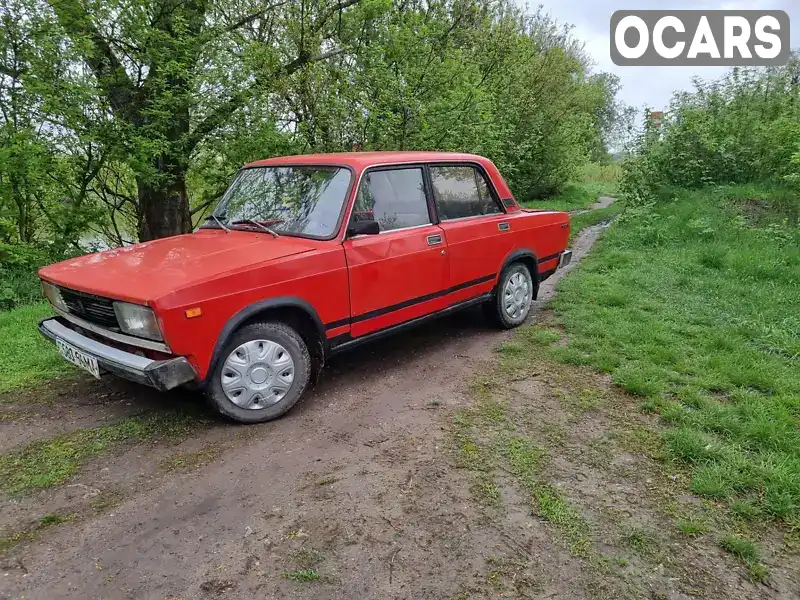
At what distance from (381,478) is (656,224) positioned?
9241mm

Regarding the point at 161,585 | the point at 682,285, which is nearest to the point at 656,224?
the point at 682,285

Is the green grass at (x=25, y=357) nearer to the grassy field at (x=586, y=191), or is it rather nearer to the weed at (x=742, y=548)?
the weed at (x=742, y=548)

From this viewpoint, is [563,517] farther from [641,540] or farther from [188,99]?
[188,99]

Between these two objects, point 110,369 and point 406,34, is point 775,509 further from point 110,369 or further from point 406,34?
point 406,34

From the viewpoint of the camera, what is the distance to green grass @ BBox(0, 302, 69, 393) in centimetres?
460

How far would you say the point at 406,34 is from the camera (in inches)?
369

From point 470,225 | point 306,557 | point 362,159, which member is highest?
point 362,159

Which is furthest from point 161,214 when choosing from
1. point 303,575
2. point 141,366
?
point 303,575

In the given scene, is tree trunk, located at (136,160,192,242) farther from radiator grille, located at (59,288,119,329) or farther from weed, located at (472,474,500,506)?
weed, located at (472,474,500,506)

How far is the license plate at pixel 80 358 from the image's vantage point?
3.64 m

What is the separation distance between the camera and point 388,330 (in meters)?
4.55

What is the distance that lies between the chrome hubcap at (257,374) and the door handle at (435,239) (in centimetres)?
159

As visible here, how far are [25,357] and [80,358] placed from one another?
1736 mm

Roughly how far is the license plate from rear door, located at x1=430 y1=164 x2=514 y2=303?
2.84 metres
